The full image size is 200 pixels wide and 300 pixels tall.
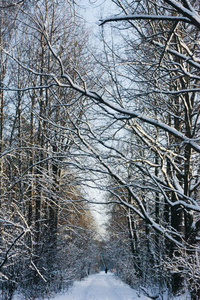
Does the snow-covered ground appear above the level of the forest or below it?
below

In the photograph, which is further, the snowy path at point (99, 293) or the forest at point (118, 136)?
the snowy path at point (99, 293)

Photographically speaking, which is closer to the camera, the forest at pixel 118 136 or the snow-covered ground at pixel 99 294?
the forest at pixel 118 136

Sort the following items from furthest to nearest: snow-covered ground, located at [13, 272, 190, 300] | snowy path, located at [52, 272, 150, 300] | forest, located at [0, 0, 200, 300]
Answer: snowy path, located at [52, 272, 150, 300]
snow-covered ground, located at [13, 272, 190, 300]
forest, located at [0, 0, 200, 300]

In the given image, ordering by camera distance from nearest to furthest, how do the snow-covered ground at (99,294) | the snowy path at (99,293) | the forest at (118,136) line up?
the forest at (118,136)
the snow-covered ground at (99,294)
the snowy path at (99,293)

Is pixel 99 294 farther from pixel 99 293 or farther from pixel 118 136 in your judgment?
pixel 118 136

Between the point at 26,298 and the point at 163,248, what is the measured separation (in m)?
5.10

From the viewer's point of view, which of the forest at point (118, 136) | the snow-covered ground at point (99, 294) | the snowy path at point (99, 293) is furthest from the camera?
the snowy path at point (99, 293)

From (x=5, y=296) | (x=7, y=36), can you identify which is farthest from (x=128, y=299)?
(x=7, y=36)

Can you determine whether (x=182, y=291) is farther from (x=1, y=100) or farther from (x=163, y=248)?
(x=1, y=100)

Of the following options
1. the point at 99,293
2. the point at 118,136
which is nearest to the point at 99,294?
the point at 99,293

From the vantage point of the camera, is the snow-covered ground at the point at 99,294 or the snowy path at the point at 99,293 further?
the snowy path at the point at 99,293

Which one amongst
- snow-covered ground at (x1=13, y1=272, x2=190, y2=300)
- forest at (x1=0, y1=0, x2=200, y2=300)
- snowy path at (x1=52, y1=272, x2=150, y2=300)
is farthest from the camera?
snowy path at (x1=52, y1=272, x2=150, y2=300)

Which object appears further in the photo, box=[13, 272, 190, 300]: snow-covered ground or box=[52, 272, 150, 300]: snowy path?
box=[52, 272, 150, 300]: snowy path

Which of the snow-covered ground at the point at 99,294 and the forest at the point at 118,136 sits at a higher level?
the forest at the point at 118,136
